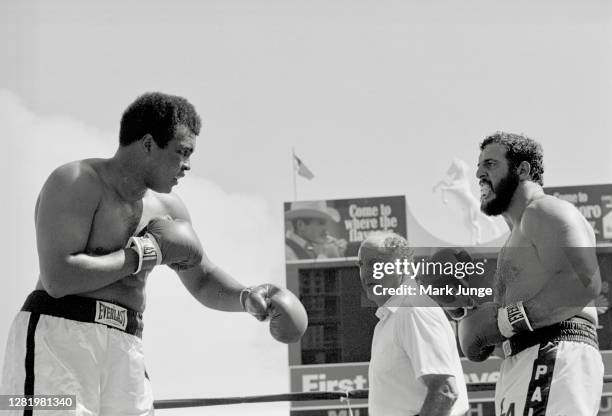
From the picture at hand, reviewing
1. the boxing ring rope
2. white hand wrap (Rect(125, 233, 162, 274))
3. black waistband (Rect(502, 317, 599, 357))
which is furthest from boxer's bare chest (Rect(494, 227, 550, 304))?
A: white hand wrap (Rect(125, 233, 162, 274))

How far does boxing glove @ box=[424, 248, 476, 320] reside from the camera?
2971mm

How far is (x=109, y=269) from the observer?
2.31 meters

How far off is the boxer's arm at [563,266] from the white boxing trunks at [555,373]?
0.16ft

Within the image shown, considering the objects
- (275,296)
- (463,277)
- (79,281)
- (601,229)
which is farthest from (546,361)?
(601,229)

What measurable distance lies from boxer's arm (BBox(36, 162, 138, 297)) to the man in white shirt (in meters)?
1.01

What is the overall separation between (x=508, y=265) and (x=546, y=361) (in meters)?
0.33

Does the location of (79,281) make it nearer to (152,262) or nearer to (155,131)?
(152,262)

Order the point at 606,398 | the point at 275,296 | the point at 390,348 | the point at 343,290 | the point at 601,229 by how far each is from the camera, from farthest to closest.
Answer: the point at 601,229
the point at 606,398
the point at 343,290
the point at 390,348
the point at 275,296

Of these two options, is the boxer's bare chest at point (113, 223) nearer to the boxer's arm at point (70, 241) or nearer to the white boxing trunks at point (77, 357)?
the boxer's arm at point (70, 241)

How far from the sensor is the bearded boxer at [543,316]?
2.52m

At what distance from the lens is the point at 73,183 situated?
236 centimetres

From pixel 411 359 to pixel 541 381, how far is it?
1.67 feet

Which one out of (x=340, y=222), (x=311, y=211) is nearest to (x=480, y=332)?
(x=340, y=222)

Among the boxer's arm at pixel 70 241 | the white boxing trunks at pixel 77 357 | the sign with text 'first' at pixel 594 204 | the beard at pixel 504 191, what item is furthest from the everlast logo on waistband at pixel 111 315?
the sign with text 'first' at pixel 594 204
